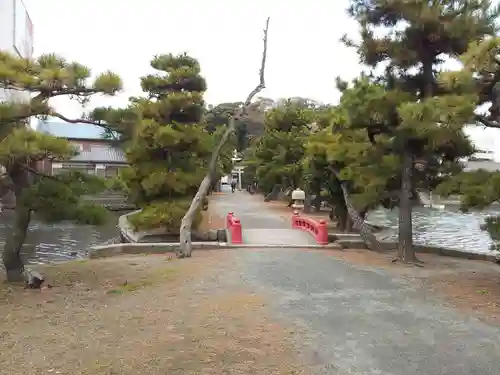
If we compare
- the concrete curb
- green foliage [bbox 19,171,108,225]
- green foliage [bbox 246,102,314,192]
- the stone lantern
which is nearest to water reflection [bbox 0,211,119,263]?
the concrete curb

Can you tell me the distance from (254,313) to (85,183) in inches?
129

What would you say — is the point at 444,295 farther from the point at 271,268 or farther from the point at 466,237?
the point at 466,237

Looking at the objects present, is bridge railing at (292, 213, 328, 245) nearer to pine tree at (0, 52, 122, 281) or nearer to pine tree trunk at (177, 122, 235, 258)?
pine tree trunk at (177, 122, 235, 258)

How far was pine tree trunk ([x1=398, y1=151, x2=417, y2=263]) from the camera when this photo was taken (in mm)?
9945

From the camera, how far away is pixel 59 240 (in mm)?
17469

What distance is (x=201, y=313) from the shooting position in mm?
5727

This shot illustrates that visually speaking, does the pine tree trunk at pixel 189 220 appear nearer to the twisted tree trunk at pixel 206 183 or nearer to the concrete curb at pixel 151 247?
the twisted tree trunk at pixel 206 183

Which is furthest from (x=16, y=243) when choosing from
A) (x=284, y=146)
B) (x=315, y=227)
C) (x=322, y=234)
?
(x=284, y=146)

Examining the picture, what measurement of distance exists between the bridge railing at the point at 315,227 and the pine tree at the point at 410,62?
2910 mm

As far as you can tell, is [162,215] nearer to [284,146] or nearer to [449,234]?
[449,234]

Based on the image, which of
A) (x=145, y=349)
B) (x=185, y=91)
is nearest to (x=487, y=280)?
(x=145, y=349)

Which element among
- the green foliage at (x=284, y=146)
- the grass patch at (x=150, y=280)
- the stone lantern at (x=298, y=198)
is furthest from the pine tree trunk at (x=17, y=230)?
the stone lantern at (x=298, y=198)

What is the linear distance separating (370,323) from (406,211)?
17.2ft

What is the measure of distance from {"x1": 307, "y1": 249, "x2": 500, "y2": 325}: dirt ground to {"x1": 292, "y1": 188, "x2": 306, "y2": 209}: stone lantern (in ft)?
41.4
